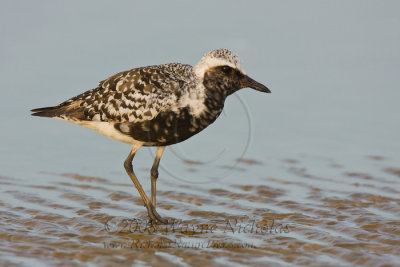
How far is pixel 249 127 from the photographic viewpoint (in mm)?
15016

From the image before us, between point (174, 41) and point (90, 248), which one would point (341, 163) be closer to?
point (90, 248)

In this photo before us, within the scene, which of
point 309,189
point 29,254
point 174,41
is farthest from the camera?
point 174,41

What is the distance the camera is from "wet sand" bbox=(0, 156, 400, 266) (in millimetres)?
9297

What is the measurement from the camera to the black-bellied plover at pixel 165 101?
10766mm

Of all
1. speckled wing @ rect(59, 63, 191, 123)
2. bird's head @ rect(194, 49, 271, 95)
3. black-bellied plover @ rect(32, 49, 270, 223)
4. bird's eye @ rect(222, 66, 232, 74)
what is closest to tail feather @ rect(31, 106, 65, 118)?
speckled wing @ rect(59, 63, 191, 123)

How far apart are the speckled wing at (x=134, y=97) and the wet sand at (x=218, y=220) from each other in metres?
1.45

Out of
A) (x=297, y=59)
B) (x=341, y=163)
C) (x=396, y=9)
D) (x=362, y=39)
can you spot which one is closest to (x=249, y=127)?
(x=341, y=163)

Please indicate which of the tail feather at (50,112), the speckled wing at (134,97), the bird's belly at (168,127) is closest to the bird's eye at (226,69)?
the speckled wing at (134,97)

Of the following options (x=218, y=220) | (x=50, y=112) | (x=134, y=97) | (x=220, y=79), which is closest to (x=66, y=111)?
(x=50, y=112)

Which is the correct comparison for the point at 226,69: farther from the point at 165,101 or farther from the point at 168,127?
the point at 168,127

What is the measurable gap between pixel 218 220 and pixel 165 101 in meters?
1.90

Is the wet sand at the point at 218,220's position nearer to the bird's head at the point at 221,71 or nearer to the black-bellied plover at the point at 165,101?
the black-bellied plover at the point at 165,101

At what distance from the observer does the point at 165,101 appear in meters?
10.8

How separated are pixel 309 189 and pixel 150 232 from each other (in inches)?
120
